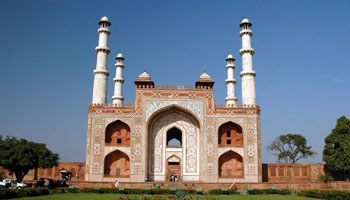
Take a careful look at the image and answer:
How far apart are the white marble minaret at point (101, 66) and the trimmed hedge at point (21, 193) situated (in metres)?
9.90

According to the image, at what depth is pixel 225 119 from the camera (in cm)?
2530

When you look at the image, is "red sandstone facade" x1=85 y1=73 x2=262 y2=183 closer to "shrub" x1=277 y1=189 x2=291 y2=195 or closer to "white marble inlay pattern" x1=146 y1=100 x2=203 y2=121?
"white marble inlay pattern" x1=146 y1=100 x2=203 y2=121

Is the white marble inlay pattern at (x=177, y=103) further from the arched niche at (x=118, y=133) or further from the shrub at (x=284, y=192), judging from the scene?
the shrub at (x=284, y=192)

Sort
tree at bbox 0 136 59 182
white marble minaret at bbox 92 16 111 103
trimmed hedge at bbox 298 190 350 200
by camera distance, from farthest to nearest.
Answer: white marble minaret at bbox 92 16 111 103
tree at bbox 0 136 59 182
trimmed hedge at bbox 298 190 350 200

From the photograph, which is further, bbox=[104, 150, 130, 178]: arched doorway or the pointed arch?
the pointed arch

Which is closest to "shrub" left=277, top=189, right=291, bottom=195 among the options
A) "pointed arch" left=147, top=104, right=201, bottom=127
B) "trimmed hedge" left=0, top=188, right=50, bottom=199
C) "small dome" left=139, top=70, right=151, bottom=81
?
"pointed arch" left=147, top=104, right=201, bottom=127

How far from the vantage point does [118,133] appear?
2570 centimetres

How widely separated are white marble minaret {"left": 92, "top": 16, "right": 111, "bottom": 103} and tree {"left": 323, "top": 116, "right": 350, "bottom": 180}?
16.4m

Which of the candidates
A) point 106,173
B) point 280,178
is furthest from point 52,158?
point 280,178

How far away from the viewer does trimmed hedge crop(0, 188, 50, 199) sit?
14363 millimetres

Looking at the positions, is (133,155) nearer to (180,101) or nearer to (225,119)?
(180,101)

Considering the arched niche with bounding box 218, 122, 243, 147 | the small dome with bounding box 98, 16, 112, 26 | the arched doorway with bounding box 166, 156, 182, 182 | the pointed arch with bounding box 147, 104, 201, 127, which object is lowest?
the arched doorway with bounding box 166, 156, 182, 182

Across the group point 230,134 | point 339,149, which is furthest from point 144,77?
point 339,149

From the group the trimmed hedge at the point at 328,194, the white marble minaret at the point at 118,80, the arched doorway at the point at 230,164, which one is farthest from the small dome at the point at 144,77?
the trimmed hedge at the point at 328,194
